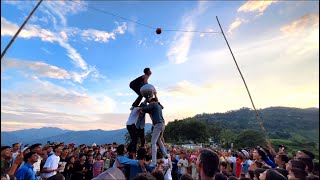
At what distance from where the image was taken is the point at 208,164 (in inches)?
180

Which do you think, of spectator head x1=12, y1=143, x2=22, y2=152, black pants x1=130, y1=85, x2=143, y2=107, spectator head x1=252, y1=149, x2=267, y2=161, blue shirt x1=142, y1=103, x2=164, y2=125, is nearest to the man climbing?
black pants x1=130, y1=85, x2=143, y2=107

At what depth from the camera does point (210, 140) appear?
399 feet

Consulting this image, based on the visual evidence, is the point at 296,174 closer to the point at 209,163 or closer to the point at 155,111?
the point at 209,163

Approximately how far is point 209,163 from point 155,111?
10.6 feet

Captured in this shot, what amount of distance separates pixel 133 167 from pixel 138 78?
2.47m

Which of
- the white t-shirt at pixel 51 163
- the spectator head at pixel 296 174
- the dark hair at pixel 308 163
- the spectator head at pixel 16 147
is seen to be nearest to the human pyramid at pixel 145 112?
the spectator head at pixel 296 174

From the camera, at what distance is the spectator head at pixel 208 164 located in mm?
4539

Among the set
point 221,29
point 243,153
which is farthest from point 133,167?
point 243,153

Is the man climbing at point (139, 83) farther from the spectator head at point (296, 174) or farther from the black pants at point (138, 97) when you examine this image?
the spectator head at point (296, 174)

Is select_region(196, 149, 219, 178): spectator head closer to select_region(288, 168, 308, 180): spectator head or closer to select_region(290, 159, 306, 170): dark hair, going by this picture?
select_region(288, 168, 308, 180): spectator head

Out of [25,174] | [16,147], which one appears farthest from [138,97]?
[16,147]

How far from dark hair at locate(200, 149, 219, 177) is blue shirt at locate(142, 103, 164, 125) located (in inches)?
120

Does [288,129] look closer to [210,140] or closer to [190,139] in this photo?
[210,140]

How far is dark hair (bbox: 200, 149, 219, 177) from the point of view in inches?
179
